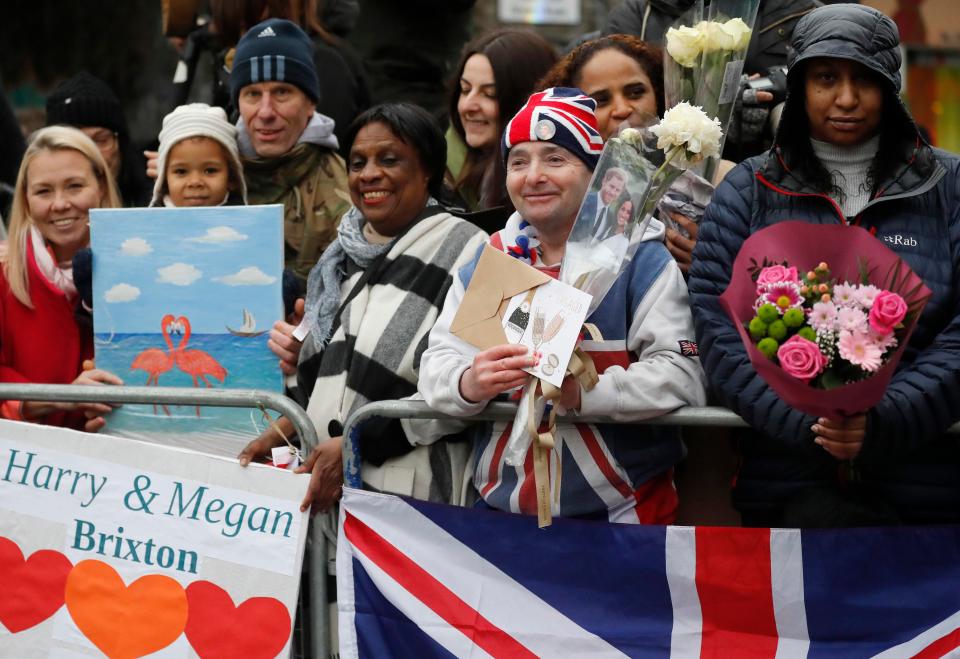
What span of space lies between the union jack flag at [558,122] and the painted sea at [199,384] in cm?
121

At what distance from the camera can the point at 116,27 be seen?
1193 cm

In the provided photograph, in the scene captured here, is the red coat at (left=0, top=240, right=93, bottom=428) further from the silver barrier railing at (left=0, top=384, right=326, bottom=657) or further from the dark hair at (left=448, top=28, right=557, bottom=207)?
the dark hair at (left=448, top=28, right=557, bottom=207)

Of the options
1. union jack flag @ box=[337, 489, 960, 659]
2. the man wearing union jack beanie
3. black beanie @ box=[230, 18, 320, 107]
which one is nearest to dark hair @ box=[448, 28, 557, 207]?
black beanie @ box=[230, 18, 320, 107]

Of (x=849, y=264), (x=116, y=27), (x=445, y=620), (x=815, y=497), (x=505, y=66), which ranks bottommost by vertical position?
(x=445, y=620)

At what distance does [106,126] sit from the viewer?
6.57 meters

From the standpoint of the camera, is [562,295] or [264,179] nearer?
[562,295]

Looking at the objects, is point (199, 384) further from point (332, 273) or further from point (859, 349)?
point (859, 349)

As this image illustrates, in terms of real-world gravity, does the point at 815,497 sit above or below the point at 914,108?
below

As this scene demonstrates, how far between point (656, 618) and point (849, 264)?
121cm

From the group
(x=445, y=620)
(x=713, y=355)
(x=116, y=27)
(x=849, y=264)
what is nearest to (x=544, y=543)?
(x=445, y=620)

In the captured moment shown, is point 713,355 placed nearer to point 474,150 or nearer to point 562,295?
point 562,295

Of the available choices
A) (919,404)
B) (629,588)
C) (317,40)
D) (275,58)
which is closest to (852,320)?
(919,404)

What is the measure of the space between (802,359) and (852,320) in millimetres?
163

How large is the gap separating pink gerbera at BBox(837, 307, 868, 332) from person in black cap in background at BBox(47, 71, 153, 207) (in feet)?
12.2
